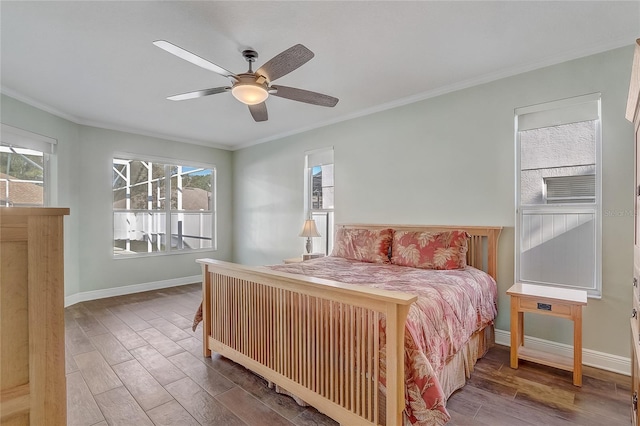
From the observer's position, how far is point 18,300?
29.0 inches

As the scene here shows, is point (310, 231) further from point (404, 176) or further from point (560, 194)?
point (560, 194)

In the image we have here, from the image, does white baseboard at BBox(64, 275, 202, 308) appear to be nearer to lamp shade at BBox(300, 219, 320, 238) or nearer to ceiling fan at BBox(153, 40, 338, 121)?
lamp shade at BBox(300, 219, 320, 238)

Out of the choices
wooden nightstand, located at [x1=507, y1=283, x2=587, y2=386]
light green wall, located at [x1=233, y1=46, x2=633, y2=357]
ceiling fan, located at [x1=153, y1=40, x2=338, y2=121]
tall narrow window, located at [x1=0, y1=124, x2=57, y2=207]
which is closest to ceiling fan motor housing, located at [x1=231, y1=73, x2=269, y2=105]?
ceiling fan, located at [x1=153, y1=40, x2=338, y2=121]

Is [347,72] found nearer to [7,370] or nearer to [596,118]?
[596,118]

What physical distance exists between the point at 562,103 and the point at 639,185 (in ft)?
5.00

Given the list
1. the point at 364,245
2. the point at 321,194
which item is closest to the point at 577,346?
the point at 364,245

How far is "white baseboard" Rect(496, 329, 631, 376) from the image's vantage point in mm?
2375

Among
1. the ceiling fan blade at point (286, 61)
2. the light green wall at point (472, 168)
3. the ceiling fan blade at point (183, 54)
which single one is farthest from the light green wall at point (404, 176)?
the ceiling fan blade at point (183, 54)

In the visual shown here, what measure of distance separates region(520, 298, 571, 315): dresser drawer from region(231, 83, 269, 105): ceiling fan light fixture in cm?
264

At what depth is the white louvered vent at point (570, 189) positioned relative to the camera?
2621mm

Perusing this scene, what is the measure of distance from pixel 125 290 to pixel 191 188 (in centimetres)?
207

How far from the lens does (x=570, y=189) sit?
2.72m

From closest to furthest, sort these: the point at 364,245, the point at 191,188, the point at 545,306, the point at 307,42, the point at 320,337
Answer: the point at 320,337 < the point at 545,306 < the point at 307,42 < the point at 364,245 < the point at 191,188

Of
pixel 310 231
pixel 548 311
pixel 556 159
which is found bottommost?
→ pixel 548 311
